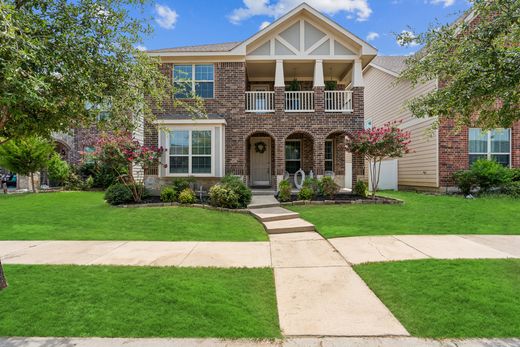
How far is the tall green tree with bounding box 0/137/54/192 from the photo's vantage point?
14.3 m

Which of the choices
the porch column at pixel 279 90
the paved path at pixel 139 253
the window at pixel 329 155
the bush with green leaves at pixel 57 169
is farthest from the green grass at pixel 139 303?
the bush with green leaves at pixel 57 169

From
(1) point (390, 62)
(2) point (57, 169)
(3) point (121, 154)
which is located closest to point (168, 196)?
(3) point (121, 154)

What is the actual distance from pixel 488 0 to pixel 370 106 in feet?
57.9

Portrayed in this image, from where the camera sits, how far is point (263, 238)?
6.96m

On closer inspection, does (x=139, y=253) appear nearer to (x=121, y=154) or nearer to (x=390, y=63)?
(x=121, y=154)

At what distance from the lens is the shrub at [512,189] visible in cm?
1208

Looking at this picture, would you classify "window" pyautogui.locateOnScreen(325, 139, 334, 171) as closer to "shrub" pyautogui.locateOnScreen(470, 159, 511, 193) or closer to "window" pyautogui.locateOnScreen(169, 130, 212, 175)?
"shrub" pyautogui.locateOnScreen(470, 159, 511, 193)

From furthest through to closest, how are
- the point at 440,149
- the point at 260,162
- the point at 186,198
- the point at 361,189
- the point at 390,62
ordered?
the point at 390,62 → the point at 260,162 → the point at 440,149 → the point at 361,189 → the point at 186,198

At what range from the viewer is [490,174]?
12.3 meters

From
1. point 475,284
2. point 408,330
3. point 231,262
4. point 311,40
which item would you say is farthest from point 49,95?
point 311,40

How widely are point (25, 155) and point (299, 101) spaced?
1379 centimetres

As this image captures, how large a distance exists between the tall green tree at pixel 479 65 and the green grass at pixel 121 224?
469cm

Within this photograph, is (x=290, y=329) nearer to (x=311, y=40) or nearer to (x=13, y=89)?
(x=13, y=89)

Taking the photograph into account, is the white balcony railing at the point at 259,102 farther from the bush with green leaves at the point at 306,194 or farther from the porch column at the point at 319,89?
the bush with green leaves at the point at 306,194
